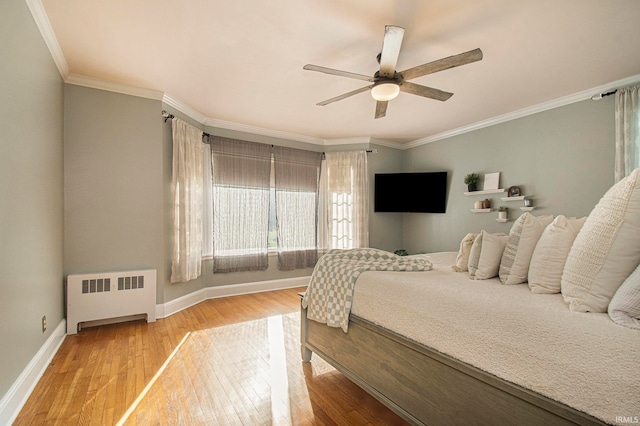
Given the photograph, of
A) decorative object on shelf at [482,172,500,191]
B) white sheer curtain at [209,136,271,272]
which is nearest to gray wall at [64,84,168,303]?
white sheer curtain at [209,136,271,272]

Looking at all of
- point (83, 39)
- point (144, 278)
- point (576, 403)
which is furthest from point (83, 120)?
point (576, 403)

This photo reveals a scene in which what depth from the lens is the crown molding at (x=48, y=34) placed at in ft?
6.61

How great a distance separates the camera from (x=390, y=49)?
211 centimetres

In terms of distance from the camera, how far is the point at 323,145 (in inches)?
215

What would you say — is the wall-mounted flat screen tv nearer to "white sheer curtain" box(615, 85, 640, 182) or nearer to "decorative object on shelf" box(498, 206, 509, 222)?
"decorative object on shelf" box(498, 206, 509, 222)

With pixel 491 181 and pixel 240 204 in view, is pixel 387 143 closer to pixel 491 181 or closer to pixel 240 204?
pixel 491 181

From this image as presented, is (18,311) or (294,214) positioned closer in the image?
(18,311)

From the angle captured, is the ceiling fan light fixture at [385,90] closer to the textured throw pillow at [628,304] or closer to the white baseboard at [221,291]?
the textured throw pillow at [628,304]

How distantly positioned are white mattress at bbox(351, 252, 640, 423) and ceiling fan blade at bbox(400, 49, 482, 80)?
1.55 metres

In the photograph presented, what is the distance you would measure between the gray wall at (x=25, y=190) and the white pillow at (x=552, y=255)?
288 centimetres

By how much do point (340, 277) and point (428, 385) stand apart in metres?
0.85

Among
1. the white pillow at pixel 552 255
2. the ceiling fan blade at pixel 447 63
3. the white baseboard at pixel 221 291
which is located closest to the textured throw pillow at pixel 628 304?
the white pillow at pixel 552 255

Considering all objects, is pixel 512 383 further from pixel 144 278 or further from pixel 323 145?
pixel 323 145

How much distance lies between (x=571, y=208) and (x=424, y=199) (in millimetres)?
2068
